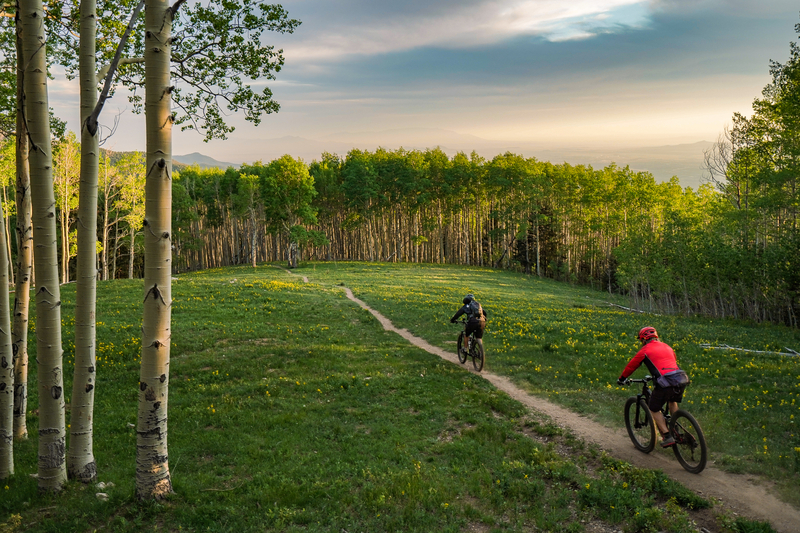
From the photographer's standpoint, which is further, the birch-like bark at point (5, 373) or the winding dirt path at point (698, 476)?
the birch-like bark at point (5, 373)

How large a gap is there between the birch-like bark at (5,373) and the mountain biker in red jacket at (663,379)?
34.9 ft

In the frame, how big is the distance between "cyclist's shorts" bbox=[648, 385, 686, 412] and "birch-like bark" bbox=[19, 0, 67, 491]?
9.83m

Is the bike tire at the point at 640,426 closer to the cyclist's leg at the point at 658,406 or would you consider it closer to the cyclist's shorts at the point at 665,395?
the cyclist's leg at the point at 658,406

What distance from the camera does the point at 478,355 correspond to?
16062mm

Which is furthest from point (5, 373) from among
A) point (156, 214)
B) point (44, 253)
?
point (156, 214)

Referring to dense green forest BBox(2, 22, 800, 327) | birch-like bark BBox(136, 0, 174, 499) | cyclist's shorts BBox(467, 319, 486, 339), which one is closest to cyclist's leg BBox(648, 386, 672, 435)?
cyclist's shorts BBox(467, 319, 486, 339)

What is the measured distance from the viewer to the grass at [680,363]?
932 cm

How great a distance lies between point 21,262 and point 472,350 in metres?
12.7

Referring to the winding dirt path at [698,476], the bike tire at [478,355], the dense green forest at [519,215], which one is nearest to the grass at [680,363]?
the winding dirt path at [698,476]

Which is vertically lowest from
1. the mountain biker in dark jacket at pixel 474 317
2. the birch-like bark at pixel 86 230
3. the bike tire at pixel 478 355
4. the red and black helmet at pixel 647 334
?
the bike tire at pixel 478 355

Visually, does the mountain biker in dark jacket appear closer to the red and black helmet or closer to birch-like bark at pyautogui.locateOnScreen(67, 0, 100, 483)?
the red and black helmet

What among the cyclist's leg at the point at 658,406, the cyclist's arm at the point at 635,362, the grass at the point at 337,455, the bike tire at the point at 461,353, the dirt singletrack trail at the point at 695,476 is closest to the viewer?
the dirt singletrack trail at the point at 695,476

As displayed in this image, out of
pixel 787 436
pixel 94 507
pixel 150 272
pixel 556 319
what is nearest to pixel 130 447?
pixel 94 507

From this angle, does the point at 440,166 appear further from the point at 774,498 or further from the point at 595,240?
the point at 774,498
